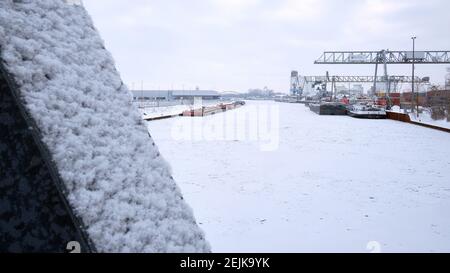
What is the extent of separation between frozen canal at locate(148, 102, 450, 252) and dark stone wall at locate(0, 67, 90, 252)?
3290 millimetres

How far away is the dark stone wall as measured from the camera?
1316mm

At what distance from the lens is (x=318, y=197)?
686 cm

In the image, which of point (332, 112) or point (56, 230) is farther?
point (332, 112)

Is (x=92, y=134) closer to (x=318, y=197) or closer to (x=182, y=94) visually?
(x=318, y=197)

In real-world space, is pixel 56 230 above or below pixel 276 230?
above

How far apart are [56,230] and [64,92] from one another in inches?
24.4

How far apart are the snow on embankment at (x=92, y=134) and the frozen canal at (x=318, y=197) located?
2879mm

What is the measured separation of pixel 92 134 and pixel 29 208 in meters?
0.42

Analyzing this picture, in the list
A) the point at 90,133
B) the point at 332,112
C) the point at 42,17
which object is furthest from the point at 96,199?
the point at 332,112


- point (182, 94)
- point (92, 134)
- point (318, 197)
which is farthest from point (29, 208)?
point (182, 94)

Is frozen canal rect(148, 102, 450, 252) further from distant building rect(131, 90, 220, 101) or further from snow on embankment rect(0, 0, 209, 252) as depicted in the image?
distant building rect(131, 90, 220, 101)

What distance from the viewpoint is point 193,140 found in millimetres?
15633
